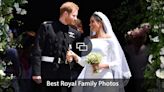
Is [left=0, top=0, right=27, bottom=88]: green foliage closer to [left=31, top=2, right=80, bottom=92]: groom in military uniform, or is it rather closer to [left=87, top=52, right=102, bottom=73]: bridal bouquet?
[left=31, top=2, right=80, bottom=92]: groom in military uniform

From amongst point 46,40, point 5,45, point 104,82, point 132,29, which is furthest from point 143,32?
point 5,45

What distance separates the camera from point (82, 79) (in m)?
5.21

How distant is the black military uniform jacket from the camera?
5215 millimetres

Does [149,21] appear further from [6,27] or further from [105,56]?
[6,27]

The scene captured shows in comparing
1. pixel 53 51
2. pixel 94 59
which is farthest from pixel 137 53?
pixel 53 51

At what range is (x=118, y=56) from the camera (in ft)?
17.0

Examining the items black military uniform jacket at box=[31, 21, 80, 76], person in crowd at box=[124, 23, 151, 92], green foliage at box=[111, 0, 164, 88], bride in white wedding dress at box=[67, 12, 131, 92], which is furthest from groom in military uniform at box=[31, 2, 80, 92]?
person in crowd at box=[124, 23, 151, 92]

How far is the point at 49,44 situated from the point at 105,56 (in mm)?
596

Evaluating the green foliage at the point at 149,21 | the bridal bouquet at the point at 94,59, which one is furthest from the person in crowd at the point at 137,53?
the bridal bouquet at the point at 94,59

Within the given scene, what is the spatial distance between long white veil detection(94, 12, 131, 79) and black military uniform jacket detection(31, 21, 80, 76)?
1.24ft

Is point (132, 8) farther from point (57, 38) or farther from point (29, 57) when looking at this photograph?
point (29, 57)

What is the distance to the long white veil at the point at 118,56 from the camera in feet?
Result: 17.0

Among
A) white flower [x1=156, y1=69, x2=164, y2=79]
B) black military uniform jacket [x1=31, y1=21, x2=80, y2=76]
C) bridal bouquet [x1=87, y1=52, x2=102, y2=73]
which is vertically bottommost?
white flower [x1=156, y1=69, x2=164, y2=79]

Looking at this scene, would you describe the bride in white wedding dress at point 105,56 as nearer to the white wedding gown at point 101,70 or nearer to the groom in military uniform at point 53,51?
the white wedding gown at point 101,70
